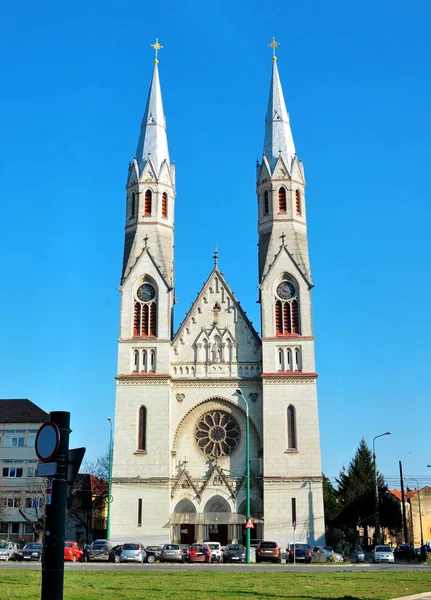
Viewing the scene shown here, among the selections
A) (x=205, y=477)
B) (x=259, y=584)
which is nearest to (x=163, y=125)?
(x=205, y=477)

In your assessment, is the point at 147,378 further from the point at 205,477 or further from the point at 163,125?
the point at 163,125

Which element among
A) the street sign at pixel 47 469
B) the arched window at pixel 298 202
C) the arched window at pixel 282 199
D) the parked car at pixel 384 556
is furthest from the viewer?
the arched window at pixel 298 202

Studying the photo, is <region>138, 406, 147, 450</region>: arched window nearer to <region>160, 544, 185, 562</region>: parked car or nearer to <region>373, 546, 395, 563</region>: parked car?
<region>160, 544, 185, 562</region>: parked car

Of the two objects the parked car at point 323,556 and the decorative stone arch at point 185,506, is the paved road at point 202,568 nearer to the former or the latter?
the parked car at point 323,556

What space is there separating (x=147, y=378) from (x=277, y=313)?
1163 cm

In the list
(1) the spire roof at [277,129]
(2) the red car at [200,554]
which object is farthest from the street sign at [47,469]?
(1) the spire roof at [277,129]

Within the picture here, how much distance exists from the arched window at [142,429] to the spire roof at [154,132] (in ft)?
68.5

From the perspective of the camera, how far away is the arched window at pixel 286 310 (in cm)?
5809

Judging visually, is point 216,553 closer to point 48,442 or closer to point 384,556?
point 384,556

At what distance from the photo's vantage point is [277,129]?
2589 inches

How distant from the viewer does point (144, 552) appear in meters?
42.2

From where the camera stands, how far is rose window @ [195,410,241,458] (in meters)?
56.7

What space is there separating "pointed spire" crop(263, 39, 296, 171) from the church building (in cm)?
132

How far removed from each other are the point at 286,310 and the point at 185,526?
18.5 metres
